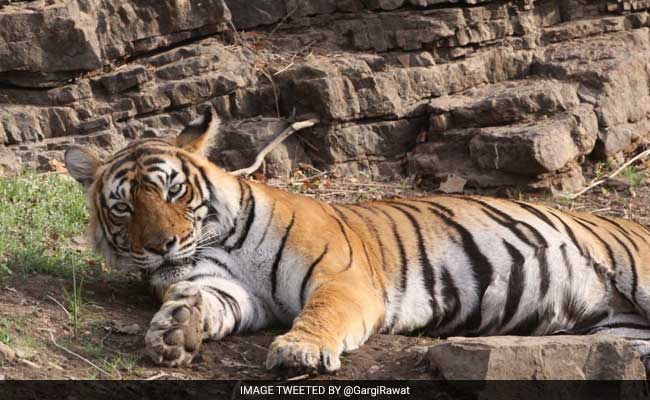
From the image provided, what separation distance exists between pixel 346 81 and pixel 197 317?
429 cm

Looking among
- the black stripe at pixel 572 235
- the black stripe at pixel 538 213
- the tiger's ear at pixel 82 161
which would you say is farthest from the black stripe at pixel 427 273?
the tiger's ear at pixel 82 161

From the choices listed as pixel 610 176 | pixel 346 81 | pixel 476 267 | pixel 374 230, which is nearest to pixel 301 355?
pixel 374 230

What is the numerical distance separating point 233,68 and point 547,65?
8.89 feet

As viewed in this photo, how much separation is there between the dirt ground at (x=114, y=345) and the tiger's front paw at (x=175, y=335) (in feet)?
0.15

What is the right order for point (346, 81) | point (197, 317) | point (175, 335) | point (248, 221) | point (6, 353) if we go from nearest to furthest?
point (6, 353) < point (175, 335) < point (197, 317) < point (248, 221) < point (346, 81)

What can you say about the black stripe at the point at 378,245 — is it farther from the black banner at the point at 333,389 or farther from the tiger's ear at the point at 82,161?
the tiger's ear at the point at 82,161

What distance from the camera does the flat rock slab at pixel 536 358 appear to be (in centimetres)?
359

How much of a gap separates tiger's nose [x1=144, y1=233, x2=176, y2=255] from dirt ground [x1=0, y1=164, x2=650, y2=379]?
0.32 metres

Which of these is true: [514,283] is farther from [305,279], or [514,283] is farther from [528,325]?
[305,279]

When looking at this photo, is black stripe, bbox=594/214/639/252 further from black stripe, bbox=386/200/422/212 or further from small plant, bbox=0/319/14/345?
small plant, bbox=0/319/14/345

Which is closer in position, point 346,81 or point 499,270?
point 499,270

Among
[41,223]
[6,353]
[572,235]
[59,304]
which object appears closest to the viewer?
[6,353]

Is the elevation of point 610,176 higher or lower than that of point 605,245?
lower

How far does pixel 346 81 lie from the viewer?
26.0 feet
